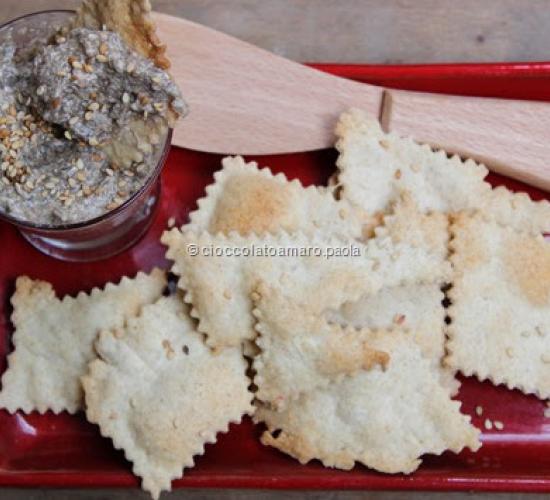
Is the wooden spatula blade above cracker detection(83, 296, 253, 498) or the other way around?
above

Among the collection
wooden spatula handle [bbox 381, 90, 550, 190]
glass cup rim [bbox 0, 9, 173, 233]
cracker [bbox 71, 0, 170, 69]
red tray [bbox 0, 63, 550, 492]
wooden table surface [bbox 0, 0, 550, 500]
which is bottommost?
red tray [bbox 0, 63, 550, 492]

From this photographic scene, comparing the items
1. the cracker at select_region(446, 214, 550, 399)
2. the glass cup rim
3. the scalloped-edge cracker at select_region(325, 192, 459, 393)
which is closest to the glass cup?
the glass cup rim

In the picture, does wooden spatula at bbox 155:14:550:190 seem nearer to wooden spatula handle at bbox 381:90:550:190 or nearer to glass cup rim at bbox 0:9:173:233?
wooden spatula handle at bbox 381:90:550:190

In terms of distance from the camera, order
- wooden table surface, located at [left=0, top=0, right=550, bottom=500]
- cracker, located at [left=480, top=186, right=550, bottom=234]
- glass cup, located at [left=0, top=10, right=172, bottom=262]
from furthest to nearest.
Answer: wooden table surface, located at [left=0, top=0, right=550, bottom=500], cracker, located at [left=480, top=186, right=550, bottom=234], glass cup, located at [left=0, top=10, right=172, bottom=262]

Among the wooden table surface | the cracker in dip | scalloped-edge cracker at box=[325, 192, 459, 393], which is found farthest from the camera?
the wooden table surface

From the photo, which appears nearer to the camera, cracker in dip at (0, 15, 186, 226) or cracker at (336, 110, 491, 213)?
cracker in dip at (0, 15, 186, 226)

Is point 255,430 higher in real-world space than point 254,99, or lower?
lower

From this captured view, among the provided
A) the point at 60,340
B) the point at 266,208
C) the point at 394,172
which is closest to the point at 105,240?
the point at 60,340

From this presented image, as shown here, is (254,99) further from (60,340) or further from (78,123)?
(60,340)
